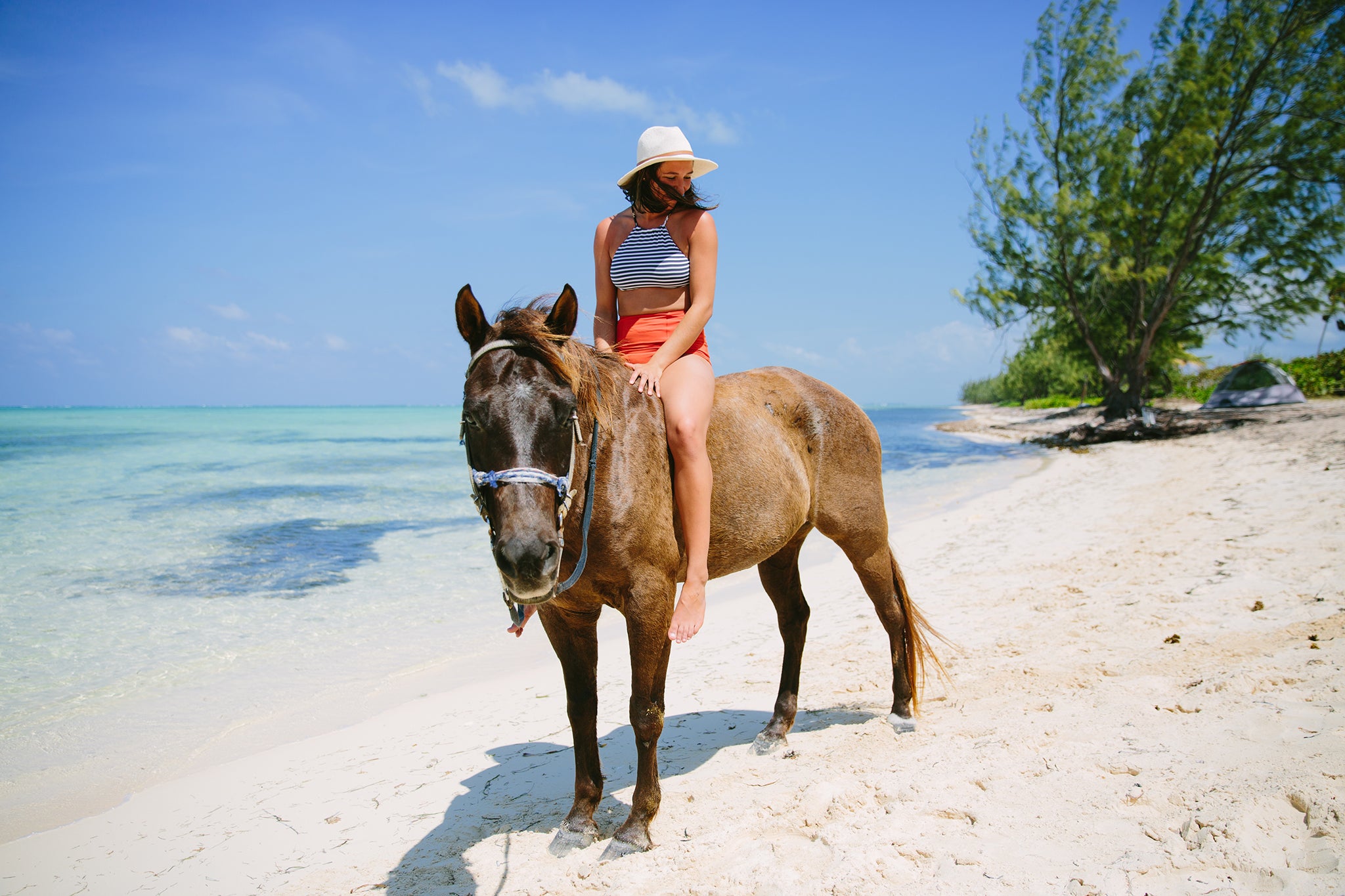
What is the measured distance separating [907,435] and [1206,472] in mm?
30363


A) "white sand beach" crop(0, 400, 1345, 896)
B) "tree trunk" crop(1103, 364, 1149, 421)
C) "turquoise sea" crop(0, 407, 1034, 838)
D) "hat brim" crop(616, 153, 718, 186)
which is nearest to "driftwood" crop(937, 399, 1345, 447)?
"tree trunk" crop(1103, 364, 1149, 421)

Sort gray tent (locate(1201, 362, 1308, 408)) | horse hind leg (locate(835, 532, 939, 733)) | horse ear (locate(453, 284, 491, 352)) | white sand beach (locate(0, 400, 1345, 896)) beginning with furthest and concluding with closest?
gray tent (locate(1201, 362, 1308, 408)), horse hind leg (locate(835, 532, 939, 733)), horse ear (locate(453, 284, 491, 352)), white sand beach (locate(0, 400, 1345, 896))

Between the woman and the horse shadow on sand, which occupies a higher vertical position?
the woman

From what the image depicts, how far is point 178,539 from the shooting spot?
11.4 meters

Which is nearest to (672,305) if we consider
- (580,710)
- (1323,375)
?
(580,710)

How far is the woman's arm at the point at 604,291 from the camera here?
3.13 m

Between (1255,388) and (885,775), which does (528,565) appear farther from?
(1255,388)

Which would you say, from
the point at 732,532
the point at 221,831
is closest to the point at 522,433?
the point at 732,532

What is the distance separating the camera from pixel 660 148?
303 cm

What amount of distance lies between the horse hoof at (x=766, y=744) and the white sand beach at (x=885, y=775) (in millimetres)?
84

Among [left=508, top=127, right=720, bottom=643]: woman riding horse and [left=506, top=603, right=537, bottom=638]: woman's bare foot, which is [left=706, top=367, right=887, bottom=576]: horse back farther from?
[left=506, top=603, right=537, bottom=638]: woman's bare foot

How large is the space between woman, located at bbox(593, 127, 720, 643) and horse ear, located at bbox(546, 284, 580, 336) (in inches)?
16.9

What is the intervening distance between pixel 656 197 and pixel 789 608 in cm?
237

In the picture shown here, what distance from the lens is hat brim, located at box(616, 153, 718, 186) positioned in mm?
2979
